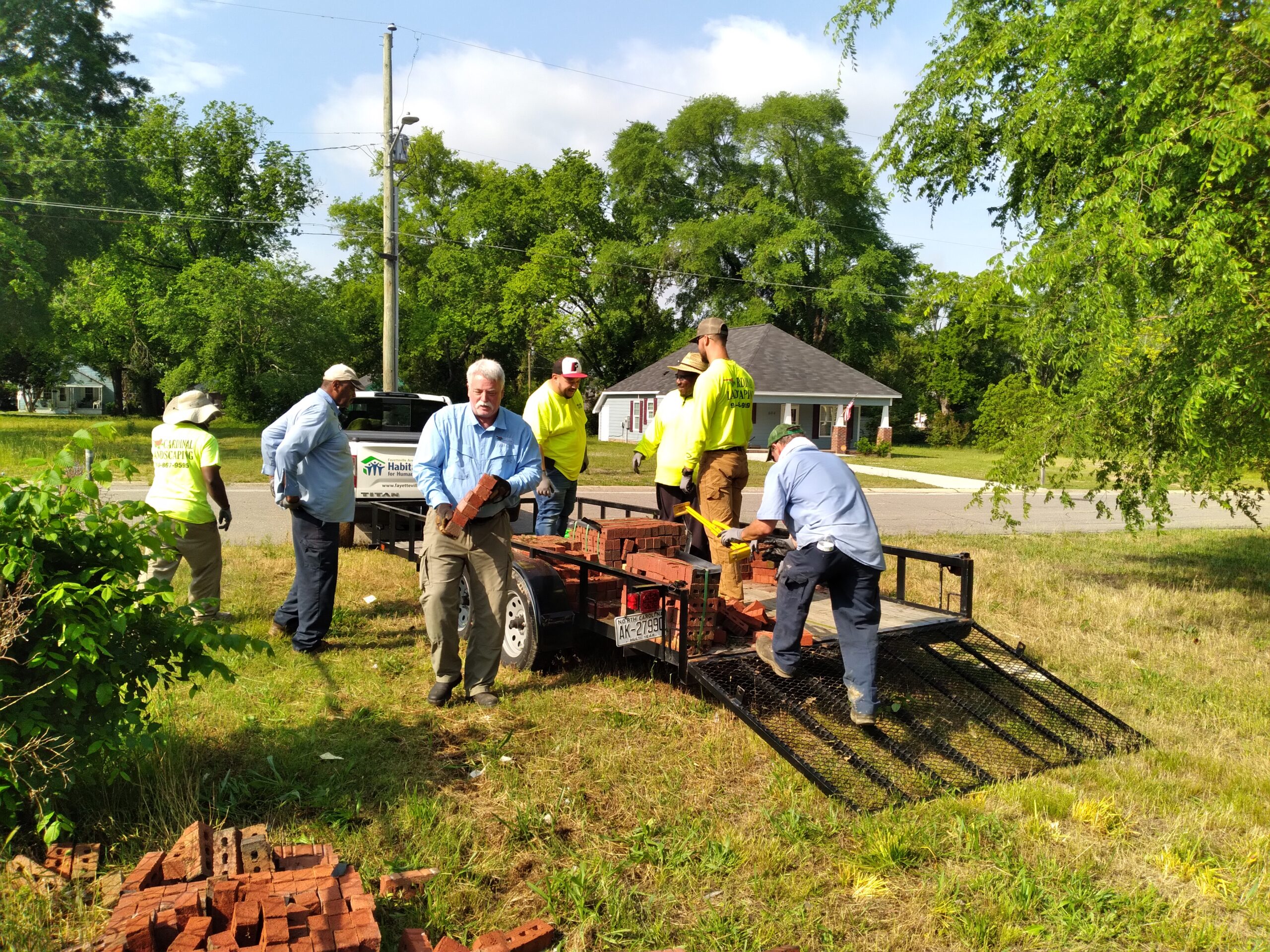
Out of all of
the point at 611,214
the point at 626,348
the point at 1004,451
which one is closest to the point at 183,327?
the point at 626,348

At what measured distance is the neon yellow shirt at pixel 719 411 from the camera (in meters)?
6.51

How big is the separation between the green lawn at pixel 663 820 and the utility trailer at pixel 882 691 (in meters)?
0.18

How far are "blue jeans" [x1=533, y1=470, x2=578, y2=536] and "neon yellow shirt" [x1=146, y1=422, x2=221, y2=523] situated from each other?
8.64 ft

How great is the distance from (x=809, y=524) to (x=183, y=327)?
3138 cm

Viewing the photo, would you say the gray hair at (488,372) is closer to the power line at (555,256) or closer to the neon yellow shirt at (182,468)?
the neon yellow shirt at (182,468)

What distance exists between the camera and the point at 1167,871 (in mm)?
3875

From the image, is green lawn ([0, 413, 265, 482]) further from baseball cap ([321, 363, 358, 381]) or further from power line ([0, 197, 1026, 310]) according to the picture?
power line ([0, 197, 1026, 310])

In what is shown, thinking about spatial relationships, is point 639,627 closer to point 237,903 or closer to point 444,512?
point 444,512

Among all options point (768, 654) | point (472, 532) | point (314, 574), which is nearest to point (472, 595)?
point (472, 532)

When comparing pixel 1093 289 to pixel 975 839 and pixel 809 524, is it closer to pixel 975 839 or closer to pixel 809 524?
pixel 809 524

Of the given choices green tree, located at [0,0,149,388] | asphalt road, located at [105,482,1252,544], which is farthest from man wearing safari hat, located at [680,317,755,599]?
green tree, located at [0,0,149,388]

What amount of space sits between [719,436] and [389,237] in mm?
15406

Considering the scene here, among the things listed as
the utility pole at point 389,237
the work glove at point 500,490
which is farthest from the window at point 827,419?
the work glove at point 500,490

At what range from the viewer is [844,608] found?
5031 millimetres
